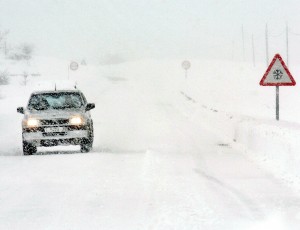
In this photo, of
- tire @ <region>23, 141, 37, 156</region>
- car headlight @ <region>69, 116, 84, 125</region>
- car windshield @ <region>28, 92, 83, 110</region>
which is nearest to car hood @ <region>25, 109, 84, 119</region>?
car headlight @ <region>69, 116, 84, 125</region>

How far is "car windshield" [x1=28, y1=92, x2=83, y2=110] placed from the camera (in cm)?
1812

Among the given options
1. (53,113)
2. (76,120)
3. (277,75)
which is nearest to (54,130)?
(53,113)

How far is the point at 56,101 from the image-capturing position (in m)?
18.4

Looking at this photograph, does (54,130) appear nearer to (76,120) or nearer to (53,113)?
(53,113)

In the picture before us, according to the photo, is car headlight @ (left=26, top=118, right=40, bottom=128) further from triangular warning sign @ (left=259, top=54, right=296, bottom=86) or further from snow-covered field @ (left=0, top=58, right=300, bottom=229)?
triangular warning sign @ (left=259, top=54, right=296, bottom=86)

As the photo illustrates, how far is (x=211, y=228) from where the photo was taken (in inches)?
287

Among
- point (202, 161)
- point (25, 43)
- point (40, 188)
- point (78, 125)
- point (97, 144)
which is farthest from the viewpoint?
point (25, 43)

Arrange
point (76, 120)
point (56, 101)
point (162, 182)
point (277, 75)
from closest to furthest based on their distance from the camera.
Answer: point (162, 182)
point (277, 75)
point (76, 120)
point (56, 101)

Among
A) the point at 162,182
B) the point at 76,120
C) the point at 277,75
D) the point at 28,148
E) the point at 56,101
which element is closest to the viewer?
the point at 162,182

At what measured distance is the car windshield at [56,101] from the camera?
18125mm

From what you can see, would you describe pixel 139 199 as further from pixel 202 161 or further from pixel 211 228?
pixel 202 161

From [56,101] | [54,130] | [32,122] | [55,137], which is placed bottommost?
[55,137]

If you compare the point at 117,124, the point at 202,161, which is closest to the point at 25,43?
the point at 117,124

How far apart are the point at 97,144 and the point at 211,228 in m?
13.2
